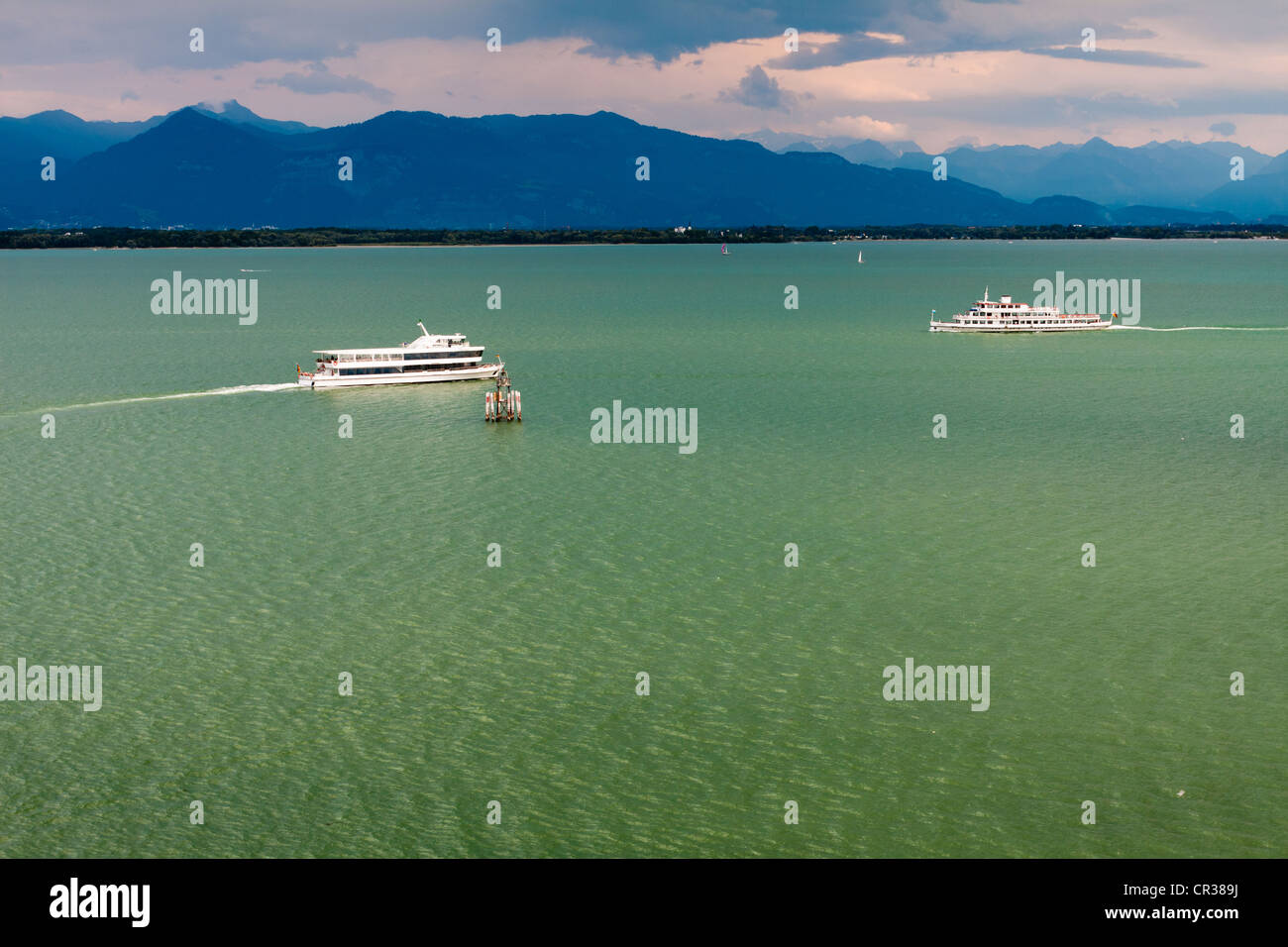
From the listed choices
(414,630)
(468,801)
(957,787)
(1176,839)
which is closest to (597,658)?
(414,630)

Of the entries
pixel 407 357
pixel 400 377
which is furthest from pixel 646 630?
pixel 407 357

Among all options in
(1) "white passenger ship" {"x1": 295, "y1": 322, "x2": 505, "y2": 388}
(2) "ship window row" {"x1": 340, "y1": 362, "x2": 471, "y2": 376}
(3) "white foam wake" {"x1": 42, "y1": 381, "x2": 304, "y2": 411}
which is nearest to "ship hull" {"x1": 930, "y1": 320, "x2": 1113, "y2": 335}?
(1) "white passenger ship" {"x1": 295, "y1": 322, "x2": 505, "y2": 388}

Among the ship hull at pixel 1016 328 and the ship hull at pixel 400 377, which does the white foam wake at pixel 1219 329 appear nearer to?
the ship hull at pixel 1016 328

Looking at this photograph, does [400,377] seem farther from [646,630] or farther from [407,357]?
[646,630]

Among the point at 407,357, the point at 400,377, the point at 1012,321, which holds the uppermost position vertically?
the point at 1012,321

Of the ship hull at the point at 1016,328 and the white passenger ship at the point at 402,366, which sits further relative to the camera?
the ship hull at the point at 1016,328

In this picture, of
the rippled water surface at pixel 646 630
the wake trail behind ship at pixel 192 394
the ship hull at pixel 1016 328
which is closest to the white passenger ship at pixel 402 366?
the wake trail behind ship at pixel 192 394

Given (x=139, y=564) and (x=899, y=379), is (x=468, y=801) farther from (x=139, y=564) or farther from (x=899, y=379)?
(x=899, y=379)
